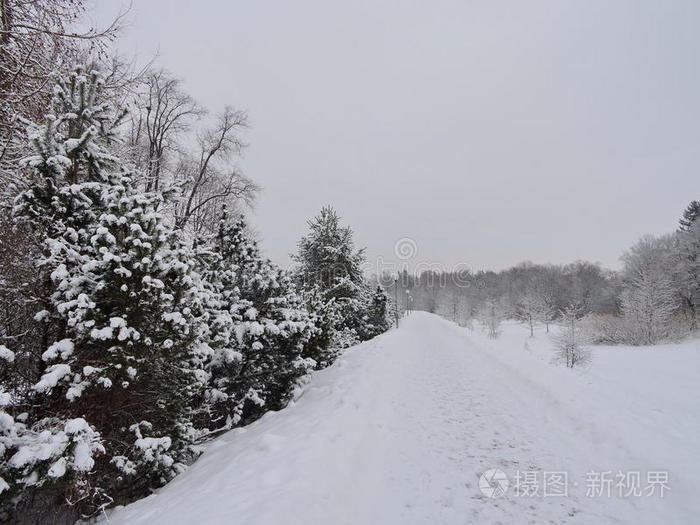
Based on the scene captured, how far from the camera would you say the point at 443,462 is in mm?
4137

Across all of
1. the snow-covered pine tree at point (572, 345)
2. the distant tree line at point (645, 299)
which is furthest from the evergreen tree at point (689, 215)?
the snow-covered pine tree at point (572, 345)

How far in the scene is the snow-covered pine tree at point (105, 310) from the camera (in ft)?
12.6

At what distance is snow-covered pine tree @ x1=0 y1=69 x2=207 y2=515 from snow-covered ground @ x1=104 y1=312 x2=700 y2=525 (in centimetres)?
67

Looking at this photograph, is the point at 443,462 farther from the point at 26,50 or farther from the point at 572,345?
the point at 572,345

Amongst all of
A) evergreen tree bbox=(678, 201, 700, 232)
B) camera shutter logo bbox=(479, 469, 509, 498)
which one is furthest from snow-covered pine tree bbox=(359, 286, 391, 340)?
evergreen tree bbox=(678, 201, 700, 232)

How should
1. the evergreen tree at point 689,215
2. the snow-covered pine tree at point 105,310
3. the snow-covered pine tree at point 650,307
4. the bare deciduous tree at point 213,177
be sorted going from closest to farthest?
the snow-covered pine tree at point 105,310
the bare deciduous tree at point 213,177
the snow-covered pine tree at point 650,307
the evergreen tree at point 689,215

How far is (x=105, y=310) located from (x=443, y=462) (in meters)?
4.96

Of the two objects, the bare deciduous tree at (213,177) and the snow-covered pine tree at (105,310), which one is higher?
the bare deciduous tree at (213,177)

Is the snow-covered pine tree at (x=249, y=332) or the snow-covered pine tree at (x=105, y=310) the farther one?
the snow-covered pine tree at (x=249, y=332)

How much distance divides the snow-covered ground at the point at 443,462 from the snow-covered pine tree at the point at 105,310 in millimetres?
673

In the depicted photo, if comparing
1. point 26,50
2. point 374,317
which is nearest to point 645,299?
point 374,317

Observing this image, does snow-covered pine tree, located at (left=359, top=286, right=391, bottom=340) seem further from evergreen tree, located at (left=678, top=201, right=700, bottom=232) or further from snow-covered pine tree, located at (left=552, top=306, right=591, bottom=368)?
evergreen tree, located at (left=678, top=201, right=700, bottom=232)

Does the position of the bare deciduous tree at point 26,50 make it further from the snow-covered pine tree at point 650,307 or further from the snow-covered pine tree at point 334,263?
the snow-covered pine tree at point 650,307

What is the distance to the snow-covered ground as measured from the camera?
10.1 ft
